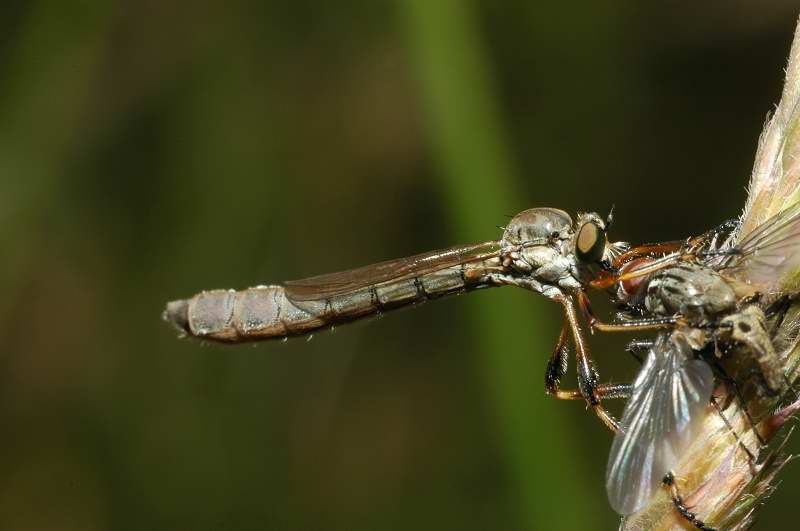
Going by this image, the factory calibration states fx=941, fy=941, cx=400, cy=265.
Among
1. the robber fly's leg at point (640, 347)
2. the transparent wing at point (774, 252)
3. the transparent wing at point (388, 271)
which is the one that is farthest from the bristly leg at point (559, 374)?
the transparent wing at point (774, 252)

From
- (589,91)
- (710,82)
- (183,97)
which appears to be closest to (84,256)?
(183,97)

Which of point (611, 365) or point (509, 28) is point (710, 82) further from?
point (611, 365)

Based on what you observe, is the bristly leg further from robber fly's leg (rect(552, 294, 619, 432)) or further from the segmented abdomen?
the segmented abdomen

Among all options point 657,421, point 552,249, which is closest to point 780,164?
point 657,421

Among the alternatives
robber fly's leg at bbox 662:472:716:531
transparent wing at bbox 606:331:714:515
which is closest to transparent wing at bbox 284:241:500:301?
transparent wing at bbox 606:331:714:515

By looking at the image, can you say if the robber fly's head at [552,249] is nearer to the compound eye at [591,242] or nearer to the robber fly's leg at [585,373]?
the compound eye at [591,242]

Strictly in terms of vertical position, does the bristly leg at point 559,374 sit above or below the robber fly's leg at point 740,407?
above
